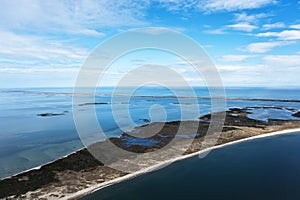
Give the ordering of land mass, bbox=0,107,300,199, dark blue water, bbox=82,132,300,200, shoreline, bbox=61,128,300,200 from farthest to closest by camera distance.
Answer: dark blue water, bbox=82,132,300,200 < land mass, bbox=0,107,300,199 < shoreline, bbox=61,128,300,200

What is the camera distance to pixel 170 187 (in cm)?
1616

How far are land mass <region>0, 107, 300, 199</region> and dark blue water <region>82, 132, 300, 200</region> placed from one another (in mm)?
1539

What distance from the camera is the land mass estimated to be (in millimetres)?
14695

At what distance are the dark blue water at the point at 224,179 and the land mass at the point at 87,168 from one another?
1.54 meters

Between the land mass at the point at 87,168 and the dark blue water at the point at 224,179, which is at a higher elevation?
the land mass at the point at 87,168

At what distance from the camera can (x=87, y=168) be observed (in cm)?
1836

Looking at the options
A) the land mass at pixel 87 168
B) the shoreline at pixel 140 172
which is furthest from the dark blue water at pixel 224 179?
the land mass at pixel 87 168

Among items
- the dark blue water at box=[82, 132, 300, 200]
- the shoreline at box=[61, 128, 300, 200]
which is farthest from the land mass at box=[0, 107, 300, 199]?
the dark blue water at box=[82, 132, 300, 200]

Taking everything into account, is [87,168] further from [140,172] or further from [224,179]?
[224,179]

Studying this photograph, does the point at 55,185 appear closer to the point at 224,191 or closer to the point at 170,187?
the point at 170,187

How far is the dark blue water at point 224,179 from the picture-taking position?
49.5 ft

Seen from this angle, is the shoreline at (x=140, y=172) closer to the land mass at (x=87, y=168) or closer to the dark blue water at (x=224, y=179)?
the land mass at (x=87, y=168)

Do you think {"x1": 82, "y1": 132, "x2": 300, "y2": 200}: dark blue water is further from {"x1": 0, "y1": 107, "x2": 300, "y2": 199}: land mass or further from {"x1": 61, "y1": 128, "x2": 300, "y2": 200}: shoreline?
{"x1": 0, "y1": 107, "x2": 300, "y2": 199}: land mass

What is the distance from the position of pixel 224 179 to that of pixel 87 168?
10350mm
